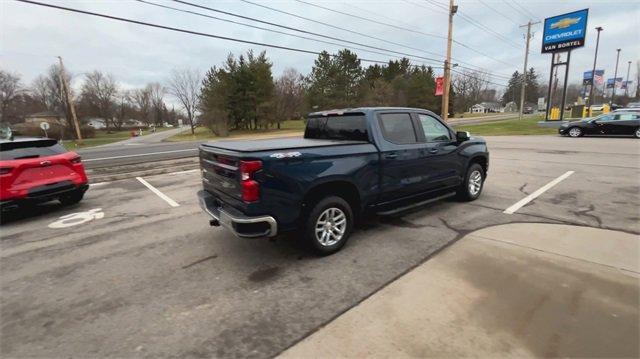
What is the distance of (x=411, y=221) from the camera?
18.0 feet

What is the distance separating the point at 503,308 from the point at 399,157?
7.96 feet

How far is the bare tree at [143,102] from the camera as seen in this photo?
329 ft

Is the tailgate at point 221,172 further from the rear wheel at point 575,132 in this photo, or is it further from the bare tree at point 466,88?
the bare tree at point 466,88

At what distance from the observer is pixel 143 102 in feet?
334

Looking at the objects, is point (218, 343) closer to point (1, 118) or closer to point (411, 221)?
point (411, 221)

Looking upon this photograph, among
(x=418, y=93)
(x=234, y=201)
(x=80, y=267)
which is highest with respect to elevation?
(x=418, y=93)

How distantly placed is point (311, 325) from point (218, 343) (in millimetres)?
778

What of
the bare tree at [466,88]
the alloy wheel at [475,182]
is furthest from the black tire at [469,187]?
the bare tree at [466,88]

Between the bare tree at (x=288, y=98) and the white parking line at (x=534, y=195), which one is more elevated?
the bare tree at (x=288, y=98)

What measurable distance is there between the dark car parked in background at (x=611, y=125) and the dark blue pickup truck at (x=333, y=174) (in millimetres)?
17786

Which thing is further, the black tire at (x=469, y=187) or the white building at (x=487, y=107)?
the white building at (x=487, y=107)

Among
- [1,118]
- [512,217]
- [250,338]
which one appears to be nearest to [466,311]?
[250,338]

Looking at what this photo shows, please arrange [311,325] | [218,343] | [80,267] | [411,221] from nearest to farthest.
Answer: [218,343] → [311,325] → [80,267] → [411,221]

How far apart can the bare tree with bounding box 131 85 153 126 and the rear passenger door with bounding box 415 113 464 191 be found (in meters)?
111
